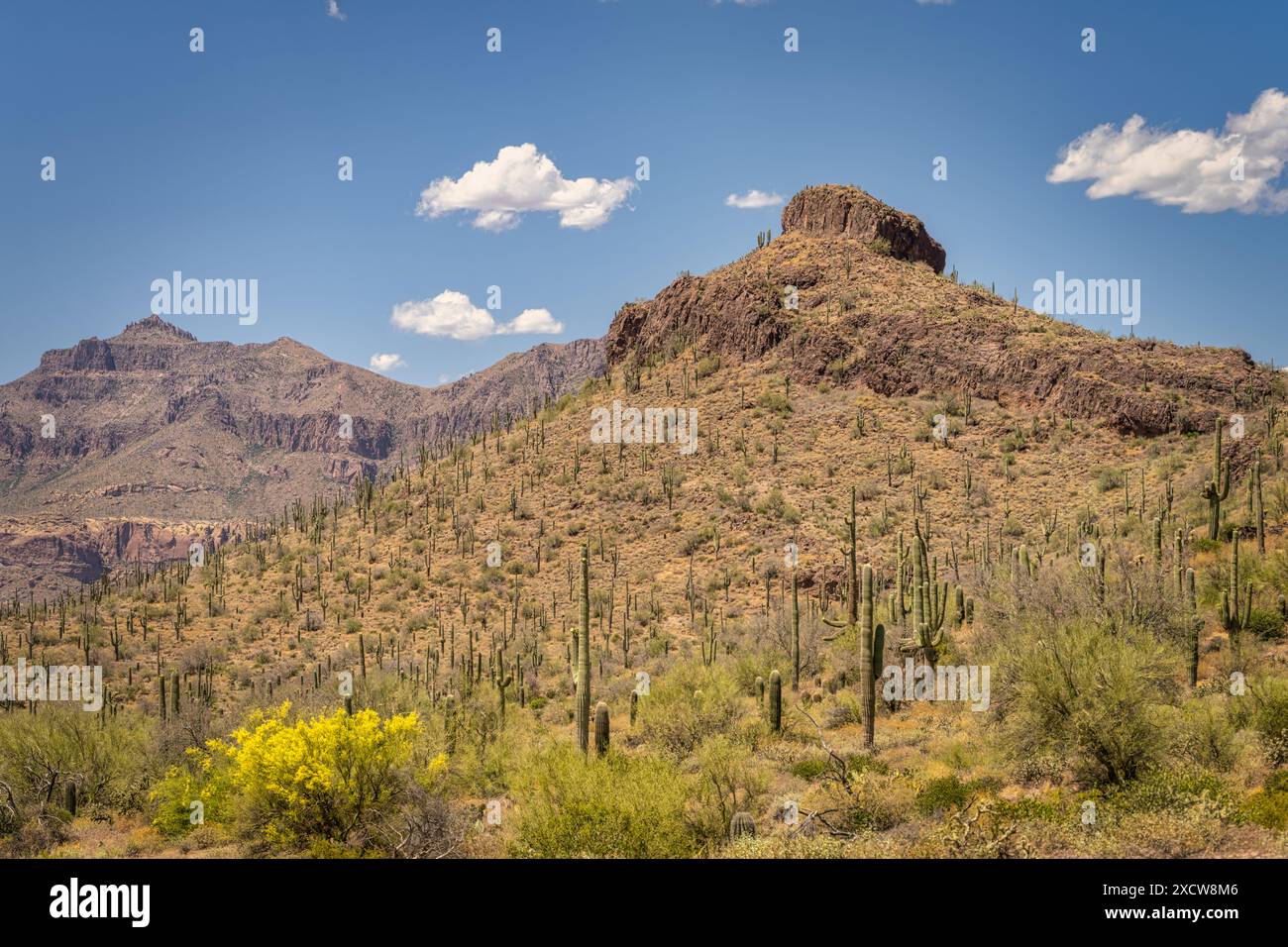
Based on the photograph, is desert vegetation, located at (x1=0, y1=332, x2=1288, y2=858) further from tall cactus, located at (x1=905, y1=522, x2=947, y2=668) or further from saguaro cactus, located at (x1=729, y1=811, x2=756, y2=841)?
saguaro cactus, located at (x1=729, y1=811, x2=756, y2=841)

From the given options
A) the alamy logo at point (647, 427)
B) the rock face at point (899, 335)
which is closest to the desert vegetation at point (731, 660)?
the alamy logo at point (647, 427)

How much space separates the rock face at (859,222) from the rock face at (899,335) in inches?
4.8

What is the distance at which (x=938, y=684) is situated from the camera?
76.8 ft

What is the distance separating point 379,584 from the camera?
174 feet

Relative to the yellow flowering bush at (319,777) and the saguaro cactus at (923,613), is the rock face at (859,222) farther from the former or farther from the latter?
the yellow flowering bush at (319,777)

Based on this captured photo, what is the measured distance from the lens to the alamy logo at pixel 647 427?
61.3 metres

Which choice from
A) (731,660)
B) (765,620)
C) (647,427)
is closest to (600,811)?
(731,660)

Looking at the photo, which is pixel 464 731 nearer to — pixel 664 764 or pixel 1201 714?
pixel 664 764

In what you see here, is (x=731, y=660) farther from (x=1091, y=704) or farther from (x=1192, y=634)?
(x=1091, y=704)

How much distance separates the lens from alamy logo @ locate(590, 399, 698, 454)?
6128 centimetres
